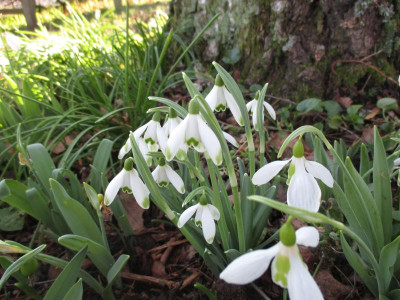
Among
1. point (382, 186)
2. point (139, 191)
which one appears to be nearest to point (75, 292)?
point (139, 191)

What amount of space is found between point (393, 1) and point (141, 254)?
5.64ft

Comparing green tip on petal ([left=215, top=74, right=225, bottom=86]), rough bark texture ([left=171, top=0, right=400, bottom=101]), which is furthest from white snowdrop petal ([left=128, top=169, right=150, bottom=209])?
rough bark texture ([left=171, top=0, right=400, bottom=101])

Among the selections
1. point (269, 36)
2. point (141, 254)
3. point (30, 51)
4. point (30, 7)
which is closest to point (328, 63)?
point (269, 36)

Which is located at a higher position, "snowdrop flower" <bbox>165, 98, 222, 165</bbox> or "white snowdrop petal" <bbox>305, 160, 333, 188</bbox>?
"snowdrop flower" <bbox>165, 98, 222, 165</bbox>

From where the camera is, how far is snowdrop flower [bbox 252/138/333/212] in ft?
2.43

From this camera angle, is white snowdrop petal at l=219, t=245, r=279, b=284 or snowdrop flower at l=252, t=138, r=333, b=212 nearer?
white snowdrop petal at l=219, t=245, r=279, b=284

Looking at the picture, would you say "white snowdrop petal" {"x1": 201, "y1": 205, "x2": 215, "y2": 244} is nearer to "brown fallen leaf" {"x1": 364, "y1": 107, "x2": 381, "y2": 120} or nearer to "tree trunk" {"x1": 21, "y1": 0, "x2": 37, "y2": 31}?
"brown fallen leaf" {"x1": 364, "y1": 107, "x2": 381, "y2": 120}

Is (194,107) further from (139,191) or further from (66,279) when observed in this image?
(66,279)

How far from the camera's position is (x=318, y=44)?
1908 millimetres

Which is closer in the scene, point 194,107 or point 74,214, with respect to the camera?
point 194,107

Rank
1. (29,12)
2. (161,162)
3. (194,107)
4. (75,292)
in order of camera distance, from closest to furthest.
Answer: (194,107) < (75,292) < (161,162) < (29,12)

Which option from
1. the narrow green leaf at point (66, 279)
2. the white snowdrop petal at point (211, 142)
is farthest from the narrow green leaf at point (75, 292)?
the white snowdrop petal at point (211, 142)

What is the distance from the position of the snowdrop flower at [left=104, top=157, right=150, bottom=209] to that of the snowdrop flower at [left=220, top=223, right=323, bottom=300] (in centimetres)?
43

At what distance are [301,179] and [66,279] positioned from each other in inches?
25.6
